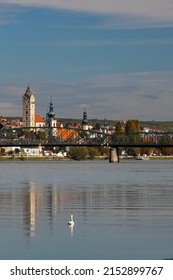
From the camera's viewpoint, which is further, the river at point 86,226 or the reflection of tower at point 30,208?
the reflection of tower at point 30,208

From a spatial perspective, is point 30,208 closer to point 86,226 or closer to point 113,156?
point 86,226

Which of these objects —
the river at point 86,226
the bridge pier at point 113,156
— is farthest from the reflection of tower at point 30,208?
the bridge pier at point 113,156

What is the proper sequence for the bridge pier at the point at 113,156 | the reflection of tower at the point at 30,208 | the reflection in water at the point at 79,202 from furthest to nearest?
the bridge pier at the point at 113,156 < the reflection in water at the point at 79,202 < the reflection of tower at the point at 30,208

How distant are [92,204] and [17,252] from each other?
18.9 metres

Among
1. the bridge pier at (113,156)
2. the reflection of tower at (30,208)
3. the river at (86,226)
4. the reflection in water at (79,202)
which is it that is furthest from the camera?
the bridge pier at (113,156)

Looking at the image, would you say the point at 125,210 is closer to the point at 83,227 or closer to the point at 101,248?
the point at 83,227

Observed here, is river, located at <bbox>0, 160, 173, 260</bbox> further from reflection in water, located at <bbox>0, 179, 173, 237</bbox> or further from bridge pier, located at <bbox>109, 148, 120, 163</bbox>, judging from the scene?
bridge pier, located at <bbox>109, 148, 120, 163</bbox>

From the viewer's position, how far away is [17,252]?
26734 mm

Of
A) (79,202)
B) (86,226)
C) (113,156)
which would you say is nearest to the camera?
(86,226)

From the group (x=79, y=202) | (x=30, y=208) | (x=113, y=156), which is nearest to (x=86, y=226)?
(x=30, y=208)

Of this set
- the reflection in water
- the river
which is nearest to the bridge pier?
the reflection in water

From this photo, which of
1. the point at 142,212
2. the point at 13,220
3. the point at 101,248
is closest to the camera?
the point at 101,248

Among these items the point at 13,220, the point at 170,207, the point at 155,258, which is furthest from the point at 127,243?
the point at 170,207

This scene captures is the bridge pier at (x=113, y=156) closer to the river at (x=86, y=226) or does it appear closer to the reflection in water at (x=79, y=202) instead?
the reflection in water at (x=79, y=202)
